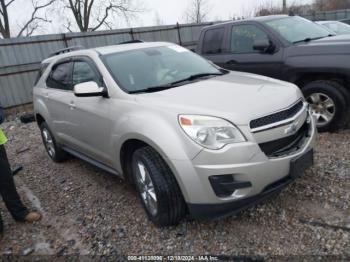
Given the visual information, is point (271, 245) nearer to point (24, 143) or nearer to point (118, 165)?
point (118, 165)

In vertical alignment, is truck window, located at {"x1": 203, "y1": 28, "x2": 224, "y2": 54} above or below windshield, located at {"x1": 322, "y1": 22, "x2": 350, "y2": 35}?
above

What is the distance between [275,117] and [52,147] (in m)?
3.75

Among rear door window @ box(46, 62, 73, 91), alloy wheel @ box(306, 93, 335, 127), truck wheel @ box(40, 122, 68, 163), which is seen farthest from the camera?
truck wheel @ box(40, 122, 68, 163)

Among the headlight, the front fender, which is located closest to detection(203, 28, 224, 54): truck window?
the front fender

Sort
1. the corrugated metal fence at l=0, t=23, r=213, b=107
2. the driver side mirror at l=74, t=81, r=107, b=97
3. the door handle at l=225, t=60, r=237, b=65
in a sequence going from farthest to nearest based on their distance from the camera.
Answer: the corrugated metal fence at l=0, t=23, r=213, b=107, the door handle at l=225, t=60, r=237, b=65, the driver side mirror at l=74, t=81, r=107, b=97

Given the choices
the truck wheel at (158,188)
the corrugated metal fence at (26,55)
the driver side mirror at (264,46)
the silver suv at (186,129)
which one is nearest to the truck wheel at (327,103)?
the driver side mirror at (264,46)

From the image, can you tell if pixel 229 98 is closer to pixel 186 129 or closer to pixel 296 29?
pixel 186 129

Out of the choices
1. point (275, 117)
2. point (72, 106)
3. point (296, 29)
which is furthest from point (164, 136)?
point (296, 29)

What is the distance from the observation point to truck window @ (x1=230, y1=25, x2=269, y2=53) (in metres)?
5.43

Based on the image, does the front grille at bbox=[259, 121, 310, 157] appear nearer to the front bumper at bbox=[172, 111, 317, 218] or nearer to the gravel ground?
the front bumper at bbox=[172, 111, 317, 218]

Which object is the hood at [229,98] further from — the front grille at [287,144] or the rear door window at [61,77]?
the rear door window at [61,77]

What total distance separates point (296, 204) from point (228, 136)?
119cm

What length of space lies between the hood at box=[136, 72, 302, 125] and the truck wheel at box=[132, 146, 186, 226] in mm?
457

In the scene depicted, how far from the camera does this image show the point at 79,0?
29.5 meters
